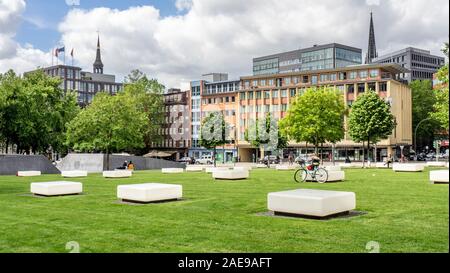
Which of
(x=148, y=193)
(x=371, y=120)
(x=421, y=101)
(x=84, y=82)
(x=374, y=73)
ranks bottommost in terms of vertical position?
(x=148, y=193)

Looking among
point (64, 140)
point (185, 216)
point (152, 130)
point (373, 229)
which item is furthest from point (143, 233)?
point (152, 130)

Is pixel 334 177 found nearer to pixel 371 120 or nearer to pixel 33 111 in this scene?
pixel 33 111

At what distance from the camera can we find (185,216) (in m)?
13.1

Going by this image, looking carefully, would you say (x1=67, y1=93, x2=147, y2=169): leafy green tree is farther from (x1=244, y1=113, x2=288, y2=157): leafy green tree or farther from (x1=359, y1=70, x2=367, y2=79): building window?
(x1=359, y1=70, x2=367, y2=79): building window

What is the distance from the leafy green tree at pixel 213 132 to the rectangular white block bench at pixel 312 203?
69.0 m

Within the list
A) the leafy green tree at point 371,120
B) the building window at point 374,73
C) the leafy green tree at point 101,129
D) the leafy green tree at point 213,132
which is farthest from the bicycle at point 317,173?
the building window at point 374,73

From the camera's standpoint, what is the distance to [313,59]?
12875cm

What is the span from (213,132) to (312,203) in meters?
71.0

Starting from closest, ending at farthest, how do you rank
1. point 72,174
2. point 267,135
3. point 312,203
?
1. point 312,203
2. point 72,174
3. point 267,135

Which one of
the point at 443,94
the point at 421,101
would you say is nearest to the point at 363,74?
the point at 421,101

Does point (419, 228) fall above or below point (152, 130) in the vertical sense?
below

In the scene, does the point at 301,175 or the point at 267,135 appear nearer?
the point at 301,175
